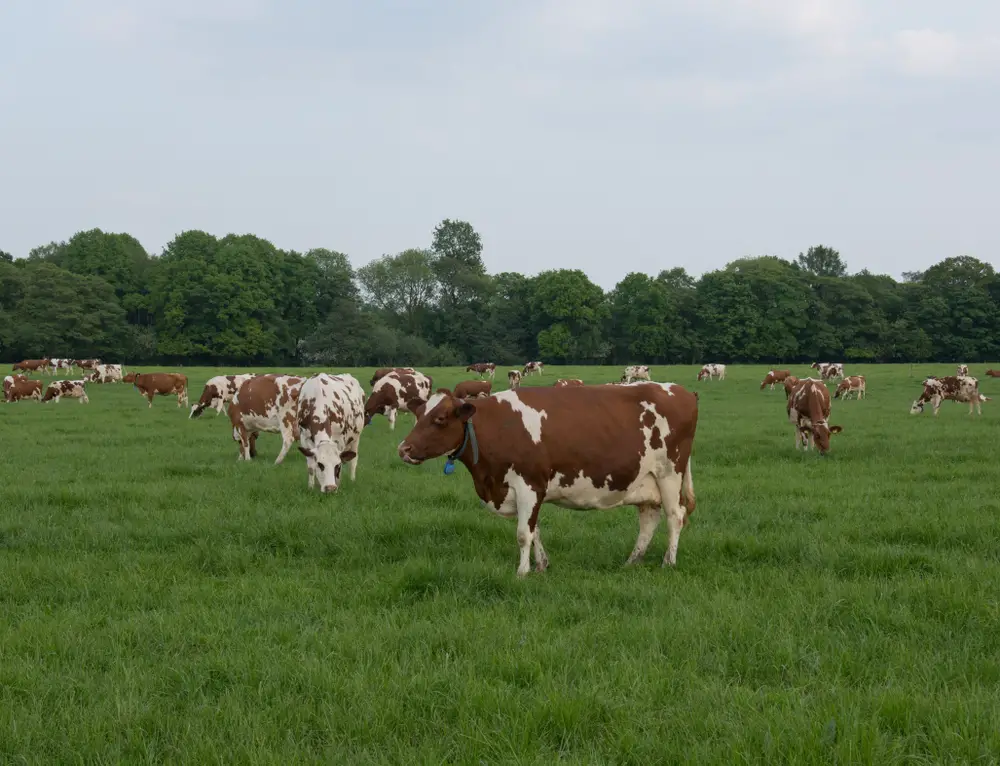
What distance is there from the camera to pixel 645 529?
7852mm

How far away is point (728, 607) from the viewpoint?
233 inches

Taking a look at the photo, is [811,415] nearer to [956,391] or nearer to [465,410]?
[465,410]

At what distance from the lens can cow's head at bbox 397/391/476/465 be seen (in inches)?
A: 301

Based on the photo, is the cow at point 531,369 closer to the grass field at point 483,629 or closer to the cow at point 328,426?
the cow at point 328,426

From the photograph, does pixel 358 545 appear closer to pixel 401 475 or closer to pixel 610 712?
pixel 610 712

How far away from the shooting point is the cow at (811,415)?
15.9m

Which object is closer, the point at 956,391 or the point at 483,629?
the point at 483,629

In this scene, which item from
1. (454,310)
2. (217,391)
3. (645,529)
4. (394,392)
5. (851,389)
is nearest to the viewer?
(645,529)

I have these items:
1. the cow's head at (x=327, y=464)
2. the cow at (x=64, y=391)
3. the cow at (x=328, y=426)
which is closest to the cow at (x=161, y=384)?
the cow at (x=64, y=391)

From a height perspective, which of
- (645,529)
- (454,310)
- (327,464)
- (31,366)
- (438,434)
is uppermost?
(454,310)

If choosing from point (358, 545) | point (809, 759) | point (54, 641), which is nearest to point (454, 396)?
point (358, 545)

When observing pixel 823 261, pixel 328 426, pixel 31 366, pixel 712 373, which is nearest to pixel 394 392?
pixel 328 426

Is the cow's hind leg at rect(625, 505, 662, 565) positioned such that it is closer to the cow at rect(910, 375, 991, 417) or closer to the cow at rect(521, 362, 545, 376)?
the cow at rect(910, 375, 991, 417)

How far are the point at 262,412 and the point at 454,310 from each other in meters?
85.2
